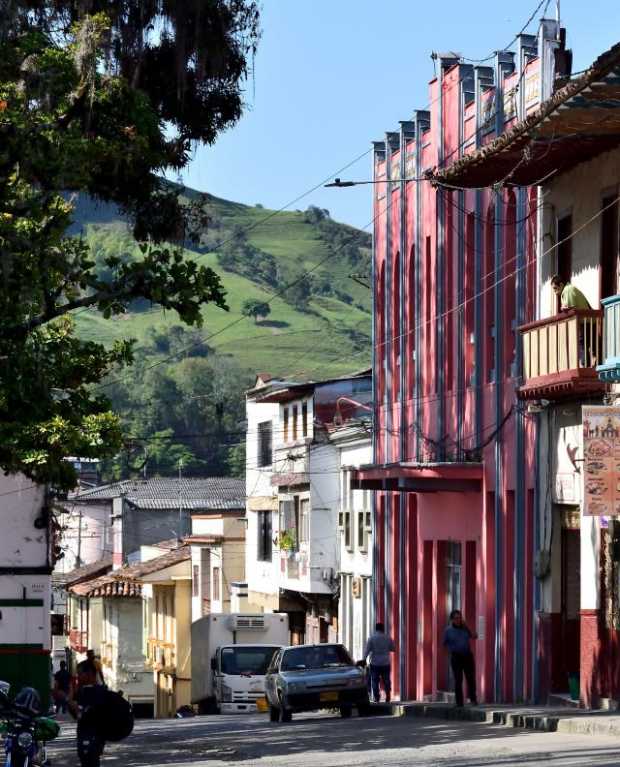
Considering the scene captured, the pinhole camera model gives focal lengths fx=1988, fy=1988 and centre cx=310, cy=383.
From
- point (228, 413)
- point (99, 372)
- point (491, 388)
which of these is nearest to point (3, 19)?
point (99, 372)

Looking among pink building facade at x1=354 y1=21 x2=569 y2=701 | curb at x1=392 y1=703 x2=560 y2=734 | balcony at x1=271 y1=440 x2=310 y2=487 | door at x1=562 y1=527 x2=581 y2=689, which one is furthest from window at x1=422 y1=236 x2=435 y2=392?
balcony at x1=271 y1=440 x2=310 y2=487

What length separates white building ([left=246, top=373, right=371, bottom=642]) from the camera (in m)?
57.3

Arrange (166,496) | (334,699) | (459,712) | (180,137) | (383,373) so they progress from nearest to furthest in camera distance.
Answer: (180,137) < (459,712) < (334,699) < (383,373) < (166,496)

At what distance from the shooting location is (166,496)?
95500 millimetres

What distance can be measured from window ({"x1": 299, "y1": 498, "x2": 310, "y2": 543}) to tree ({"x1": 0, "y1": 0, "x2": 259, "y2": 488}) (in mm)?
32878

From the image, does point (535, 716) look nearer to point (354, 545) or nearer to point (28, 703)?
point (28, 703)

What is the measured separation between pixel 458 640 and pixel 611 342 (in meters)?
6.43

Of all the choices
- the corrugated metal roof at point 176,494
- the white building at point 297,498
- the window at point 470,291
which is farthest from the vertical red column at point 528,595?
the corrugated metal roof at point 176,494

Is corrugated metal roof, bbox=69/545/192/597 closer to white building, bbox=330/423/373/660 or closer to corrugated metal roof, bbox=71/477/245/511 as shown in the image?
corrugated metal roof, bbox=71/477/245/511

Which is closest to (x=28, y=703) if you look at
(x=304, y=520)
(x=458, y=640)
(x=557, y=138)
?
(x=557, y=138)

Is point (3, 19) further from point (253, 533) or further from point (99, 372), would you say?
point (253, 533)

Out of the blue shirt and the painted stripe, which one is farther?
the painted stripe

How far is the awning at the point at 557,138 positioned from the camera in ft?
80.3

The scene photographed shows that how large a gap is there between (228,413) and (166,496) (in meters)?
76.6
